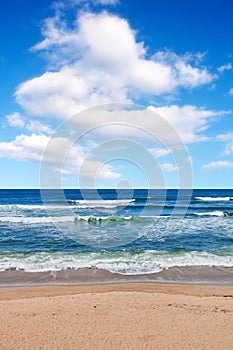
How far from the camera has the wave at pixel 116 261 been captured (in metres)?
10.7

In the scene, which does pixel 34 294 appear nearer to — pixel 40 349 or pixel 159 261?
pixel 40 349

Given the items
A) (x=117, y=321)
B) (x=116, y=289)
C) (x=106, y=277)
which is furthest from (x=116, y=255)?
(x=117, y=321)

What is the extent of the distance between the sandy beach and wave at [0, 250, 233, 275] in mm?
2730

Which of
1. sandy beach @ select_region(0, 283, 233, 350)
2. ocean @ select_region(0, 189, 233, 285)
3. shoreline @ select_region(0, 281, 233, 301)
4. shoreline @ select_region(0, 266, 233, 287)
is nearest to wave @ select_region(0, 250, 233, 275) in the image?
ocean @ select_region(0, 189, 233, 285)

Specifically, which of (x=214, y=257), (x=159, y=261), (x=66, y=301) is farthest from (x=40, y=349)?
(x=214, y=257)

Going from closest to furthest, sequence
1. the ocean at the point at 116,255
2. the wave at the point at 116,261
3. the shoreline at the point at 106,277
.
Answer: the shoreline at the point at 106,277, the ocean at the point at 116,255, the wave at the point at 116,261

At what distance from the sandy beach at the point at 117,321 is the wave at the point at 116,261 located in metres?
2.73

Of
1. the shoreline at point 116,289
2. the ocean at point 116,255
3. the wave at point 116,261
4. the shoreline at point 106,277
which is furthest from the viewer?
the wave at point 116,261

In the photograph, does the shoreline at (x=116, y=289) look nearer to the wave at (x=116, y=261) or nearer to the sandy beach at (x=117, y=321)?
the sandy beach at (x=117, y=321)

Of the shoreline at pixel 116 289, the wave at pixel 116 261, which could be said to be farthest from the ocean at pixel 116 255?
the shoreline at pixel 116 289

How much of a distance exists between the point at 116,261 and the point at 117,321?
5949mm

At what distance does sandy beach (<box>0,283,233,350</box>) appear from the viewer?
15.9 feet

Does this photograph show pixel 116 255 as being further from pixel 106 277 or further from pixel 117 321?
pixel 117 321

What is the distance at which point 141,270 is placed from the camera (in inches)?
410
